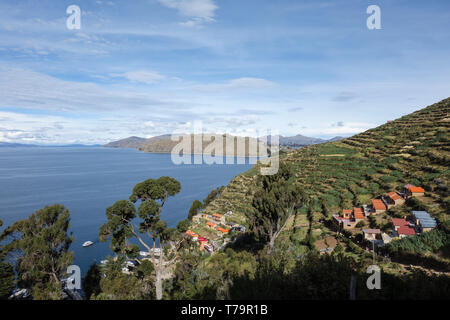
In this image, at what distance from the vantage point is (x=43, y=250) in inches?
562

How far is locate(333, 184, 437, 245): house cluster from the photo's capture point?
632 inches

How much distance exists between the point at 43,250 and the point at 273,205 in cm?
1419

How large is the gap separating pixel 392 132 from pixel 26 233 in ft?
179

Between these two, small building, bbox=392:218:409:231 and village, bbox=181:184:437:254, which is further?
small building, bbox=392:218:409:231

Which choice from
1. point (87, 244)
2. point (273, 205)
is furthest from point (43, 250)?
point (87, 244)

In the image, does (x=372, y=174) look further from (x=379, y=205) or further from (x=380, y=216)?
(x=380, y=216)

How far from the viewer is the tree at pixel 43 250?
559 inches

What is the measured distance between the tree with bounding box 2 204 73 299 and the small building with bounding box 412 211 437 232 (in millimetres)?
22117

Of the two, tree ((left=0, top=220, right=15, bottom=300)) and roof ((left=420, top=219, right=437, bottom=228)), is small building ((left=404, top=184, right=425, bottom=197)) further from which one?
tree ((left=0, top=220, right=15, bottom=300))

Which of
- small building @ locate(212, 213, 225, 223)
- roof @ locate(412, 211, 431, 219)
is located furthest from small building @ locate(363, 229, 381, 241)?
small building @ locate(212, 213, 225, 223)

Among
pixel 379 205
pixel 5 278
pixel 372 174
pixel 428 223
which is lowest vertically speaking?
pixel 5 278

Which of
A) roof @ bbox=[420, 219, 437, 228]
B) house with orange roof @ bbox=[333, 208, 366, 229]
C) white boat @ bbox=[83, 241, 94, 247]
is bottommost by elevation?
white boat @ bbox=[83, 241, 94, 247]
